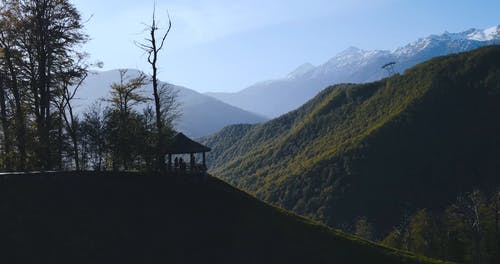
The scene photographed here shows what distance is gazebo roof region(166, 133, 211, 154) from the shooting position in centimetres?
4394

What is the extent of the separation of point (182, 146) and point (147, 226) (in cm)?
1321

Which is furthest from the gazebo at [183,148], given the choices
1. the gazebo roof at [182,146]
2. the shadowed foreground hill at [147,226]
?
the shadowed foreground hill at [147,226]

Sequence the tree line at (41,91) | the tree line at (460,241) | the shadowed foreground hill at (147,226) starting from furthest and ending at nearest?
the tree line at (460,241) < the tree line at (41,91) < the shadowed foreground hill at (147,226)

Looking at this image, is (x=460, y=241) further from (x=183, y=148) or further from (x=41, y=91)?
(x=41, y=91)

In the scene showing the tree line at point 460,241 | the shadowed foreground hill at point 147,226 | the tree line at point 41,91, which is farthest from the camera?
the tree line at point 460,241

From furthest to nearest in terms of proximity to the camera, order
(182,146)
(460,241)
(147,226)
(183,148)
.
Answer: (460,241) → (182,146) → (183,148) → (147,226)

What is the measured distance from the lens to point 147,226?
107 feet

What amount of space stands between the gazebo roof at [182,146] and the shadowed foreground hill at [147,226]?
10.7 feet

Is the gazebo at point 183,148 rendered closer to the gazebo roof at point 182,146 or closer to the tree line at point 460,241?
the gazebo roof at point 182,146

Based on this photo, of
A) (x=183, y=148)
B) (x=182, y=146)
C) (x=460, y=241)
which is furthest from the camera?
(x=460, y=241)

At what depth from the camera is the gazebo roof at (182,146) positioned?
43.9 meters

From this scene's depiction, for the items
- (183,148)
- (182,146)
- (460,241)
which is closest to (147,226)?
(183,148)

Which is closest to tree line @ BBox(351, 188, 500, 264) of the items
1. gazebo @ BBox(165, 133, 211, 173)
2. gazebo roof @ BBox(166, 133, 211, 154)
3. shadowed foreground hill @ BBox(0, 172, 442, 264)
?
shadowed foreground hill @ BBox(0, 172, 442, 264)

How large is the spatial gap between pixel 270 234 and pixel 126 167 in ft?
53.2
